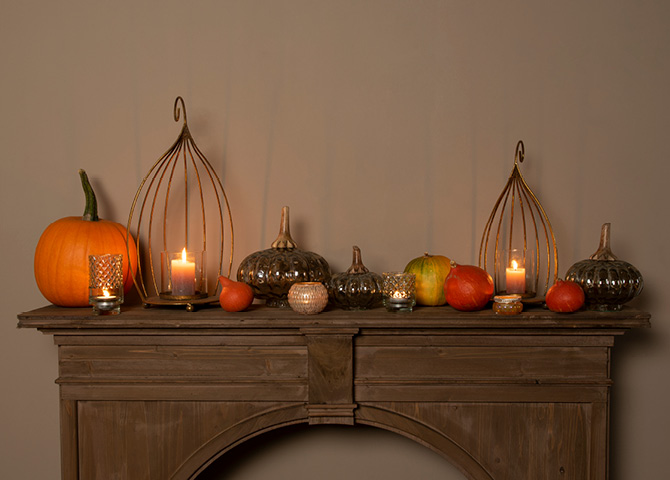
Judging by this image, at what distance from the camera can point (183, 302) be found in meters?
1.44

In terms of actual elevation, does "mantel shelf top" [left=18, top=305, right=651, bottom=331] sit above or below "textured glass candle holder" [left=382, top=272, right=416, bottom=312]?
below

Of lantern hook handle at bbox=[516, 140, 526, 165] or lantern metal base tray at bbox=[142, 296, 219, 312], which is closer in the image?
lantern metal base tray at bbox=[142, 296, 219, 312]

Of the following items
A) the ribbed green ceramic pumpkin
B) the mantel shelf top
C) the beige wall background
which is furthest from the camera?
the beige wall background

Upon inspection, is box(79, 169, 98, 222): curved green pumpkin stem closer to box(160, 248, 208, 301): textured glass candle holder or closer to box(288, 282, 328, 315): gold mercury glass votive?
box(160, 248, 208, 301): textured glass candle holder

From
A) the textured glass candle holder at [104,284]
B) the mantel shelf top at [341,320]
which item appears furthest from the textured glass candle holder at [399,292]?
the textured glass candle holder at [104,284]

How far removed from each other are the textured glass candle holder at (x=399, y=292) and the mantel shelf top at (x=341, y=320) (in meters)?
0.03

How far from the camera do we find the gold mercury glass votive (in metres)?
1.38

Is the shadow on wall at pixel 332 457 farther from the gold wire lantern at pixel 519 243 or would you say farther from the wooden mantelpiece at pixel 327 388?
the gold wire lantern at pixel 519 243

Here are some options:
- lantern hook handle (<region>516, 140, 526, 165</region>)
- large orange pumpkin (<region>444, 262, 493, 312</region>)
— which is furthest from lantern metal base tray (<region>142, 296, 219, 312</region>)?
lantern hook handle (<region>516, 140, 526, 165</region>)

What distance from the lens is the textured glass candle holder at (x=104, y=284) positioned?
1391 mm

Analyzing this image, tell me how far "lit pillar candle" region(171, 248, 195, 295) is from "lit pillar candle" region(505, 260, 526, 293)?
2.58ft

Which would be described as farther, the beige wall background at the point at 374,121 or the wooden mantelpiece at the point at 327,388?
the beige wall background at the point at 374,121

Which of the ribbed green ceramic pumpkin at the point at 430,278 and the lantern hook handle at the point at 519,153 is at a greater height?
the lantern hook handle at the point at 519,153

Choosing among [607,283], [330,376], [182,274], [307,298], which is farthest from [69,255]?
[607,283]
